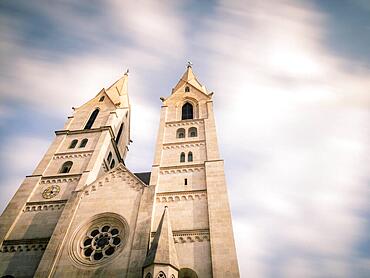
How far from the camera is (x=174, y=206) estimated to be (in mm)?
14562

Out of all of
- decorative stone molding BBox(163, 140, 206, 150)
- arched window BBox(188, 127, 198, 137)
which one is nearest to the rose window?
decorative stone molding BBox(163, 140, 206, 150)

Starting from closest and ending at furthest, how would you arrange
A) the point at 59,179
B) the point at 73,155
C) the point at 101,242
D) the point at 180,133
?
1. the point at 101,242
2. the point at 59,179
3. the point at 73,155
4. the point at 180,133

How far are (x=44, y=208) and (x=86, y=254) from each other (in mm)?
4910

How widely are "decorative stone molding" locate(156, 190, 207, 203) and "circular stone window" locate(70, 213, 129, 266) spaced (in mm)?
2626

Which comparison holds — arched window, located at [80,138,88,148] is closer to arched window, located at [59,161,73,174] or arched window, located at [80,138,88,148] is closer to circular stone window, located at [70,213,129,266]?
arched window, located at [59,161,73,174]

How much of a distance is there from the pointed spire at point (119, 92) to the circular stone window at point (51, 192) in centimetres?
1075

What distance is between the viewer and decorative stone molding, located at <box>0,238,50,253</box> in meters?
13.4

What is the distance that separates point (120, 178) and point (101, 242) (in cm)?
395

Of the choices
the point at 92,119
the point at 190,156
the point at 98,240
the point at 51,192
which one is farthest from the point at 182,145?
the point at 92,119

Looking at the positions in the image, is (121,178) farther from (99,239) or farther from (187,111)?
(187,111)

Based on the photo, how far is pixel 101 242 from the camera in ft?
42.9

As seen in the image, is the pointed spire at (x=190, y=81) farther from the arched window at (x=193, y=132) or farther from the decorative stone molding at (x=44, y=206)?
the decorative stone molding at (x=44, y=206)

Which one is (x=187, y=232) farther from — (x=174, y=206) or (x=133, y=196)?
(x=133, y=196)

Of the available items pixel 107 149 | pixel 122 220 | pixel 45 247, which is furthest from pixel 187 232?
pixel 107 149
